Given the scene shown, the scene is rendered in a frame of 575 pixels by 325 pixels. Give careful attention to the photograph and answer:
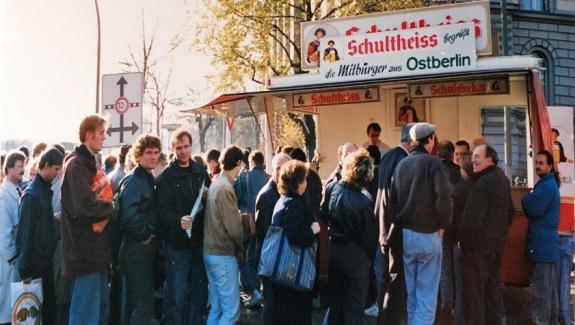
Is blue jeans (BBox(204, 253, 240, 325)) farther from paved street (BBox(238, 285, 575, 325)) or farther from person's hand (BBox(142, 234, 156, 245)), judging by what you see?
paved street (BBox(238, 285, 575, 325))

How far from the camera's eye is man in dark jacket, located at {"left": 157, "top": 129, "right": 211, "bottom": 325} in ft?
19.2

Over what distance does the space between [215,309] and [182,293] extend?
0.38m

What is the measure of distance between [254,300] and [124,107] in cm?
339

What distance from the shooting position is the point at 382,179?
6.45 m

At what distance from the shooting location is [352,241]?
5.58m

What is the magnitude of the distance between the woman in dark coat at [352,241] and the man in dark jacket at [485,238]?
52.1 inches

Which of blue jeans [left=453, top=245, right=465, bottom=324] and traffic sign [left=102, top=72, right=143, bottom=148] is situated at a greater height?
traffic sign [left=102, top=72, right=143, bottom=148]

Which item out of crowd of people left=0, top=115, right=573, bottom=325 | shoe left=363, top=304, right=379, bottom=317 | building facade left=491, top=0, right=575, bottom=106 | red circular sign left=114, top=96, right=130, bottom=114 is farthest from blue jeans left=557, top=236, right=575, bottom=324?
building facade left=491, top=0, right=575, bottom=106

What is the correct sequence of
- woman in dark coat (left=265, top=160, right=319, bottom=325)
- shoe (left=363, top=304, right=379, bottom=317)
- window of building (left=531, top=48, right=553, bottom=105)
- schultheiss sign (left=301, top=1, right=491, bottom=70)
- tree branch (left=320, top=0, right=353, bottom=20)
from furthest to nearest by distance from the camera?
1. window of building (left=531, top=48, right=553, bottom=105)
2. tree branch (left=320, top=0, right=353, bottom=20)
3. schultheiss sign (left=301, top=1, right=491, bottom=70)
4. shoe (left=363, top=304, right=379, bottom=317)
5. woman in dark coat (left=265, top=160, right=319, bottom=325)

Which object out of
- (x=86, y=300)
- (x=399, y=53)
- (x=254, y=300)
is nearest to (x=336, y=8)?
(x=399, y=53)

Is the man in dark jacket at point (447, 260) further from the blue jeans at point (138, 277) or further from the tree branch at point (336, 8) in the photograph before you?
the tree branch at point (336, 8)

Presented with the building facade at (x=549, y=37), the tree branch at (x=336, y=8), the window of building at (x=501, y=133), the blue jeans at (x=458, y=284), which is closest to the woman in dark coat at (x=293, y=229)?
the blue jeans at (x=458, y=284)

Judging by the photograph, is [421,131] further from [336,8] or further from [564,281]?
[336,8]

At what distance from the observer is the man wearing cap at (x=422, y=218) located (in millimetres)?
5840
